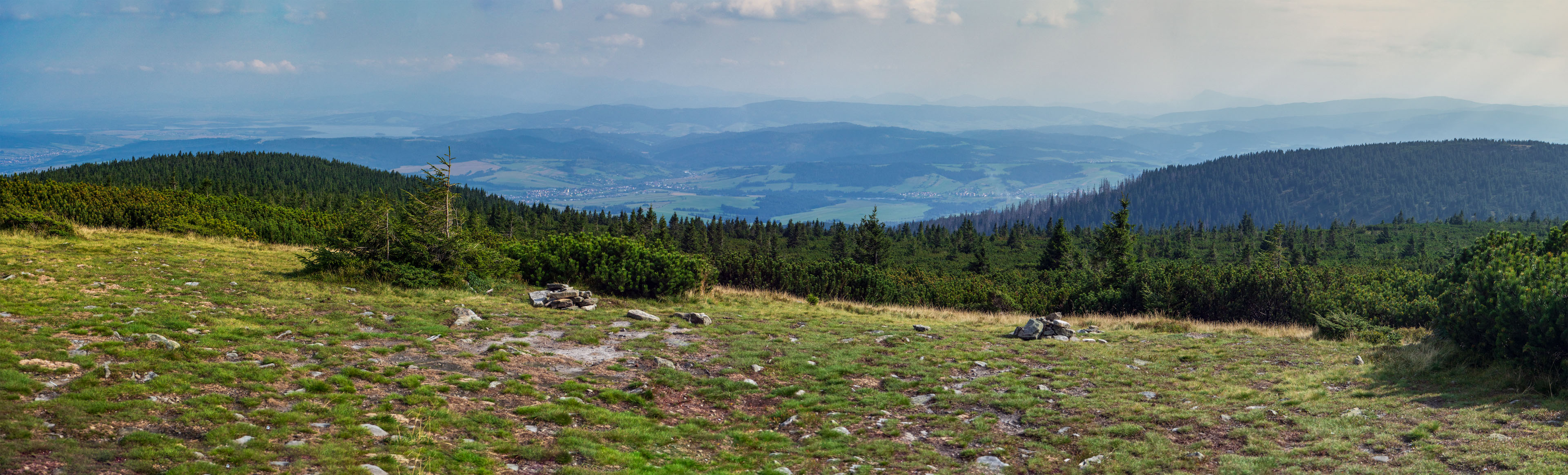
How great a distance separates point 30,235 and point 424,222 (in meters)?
13.0

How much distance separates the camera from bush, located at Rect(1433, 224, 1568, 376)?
11.7 meters

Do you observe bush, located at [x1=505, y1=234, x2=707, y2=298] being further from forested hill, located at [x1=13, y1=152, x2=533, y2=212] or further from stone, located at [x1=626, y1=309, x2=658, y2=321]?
forested hill, located at [x1=13, y1=152, x2=533, y2=212]

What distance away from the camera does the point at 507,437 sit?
920 cm

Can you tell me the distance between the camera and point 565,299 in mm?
20375

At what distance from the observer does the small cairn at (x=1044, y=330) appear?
1938 centimetres

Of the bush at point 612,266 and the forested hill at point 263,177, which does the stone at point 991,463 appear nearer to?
the bush at point 612,266

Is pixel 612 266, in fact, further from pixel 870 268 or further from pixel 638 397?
pixel 870 268

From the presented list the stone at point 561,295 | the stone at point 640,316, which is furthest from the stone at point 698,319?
the stone at point 561,295

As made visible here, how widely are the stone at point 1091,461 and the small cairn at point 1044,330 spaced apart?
10.1 meters

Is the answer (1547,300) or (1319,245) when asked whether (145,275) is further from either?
(1319,245)

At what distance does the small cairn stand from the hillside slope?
101 cm

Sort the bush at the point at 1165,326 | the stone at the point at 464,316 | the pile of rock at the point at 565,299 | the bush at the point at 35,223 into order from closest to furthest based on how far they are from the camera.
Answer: the stone at the point at 464,316, the pile of rock at the point at 565,299, the bush at the point at 1165,326, the bush at the point at 35,223

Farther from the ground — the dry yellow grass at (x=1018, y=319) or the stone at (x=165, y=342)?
the stone at (x=165, y=342)

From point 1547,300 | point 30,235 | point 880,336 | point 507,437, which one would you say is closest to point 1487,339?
point 1547,300
